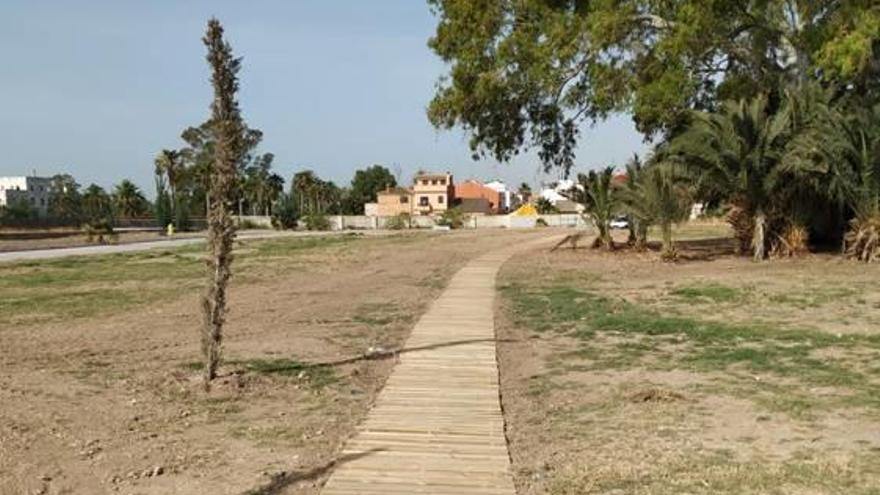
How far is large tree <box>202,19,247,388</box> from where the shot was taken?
343 inches

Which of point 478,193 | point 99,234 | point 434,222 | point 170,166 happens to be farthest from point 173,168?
point 478,193

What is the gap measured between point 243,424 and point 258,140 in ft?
11.3

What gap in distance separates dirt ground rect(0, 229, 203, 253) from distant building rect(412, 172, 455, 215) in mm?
64398

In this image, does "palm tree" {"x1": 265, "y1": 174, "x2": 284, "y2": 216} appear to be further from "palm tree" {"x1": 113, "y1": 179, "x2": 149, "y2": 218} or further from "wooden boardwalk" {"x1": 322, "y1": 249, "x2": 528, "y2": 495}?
"wooden boardwalk" {"x1": 322, "y1": 249, "x2": 528, "y2": 495}

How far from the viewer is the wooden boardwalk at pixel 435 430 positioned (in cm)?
579

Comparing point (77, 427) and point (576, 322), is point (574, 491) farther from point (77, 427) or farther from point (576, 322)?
point (576, 322)

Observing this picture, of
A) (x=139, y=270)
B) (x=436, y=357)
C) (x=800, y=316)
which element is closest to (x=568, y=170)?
(x=139, y=270)

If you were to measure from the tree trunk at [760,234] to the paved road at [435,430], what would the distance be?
13489 mm

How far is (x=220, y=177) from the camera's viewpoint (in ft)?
28.8

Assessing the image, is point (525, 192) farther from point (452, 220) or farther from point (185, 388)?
point (185, 388)

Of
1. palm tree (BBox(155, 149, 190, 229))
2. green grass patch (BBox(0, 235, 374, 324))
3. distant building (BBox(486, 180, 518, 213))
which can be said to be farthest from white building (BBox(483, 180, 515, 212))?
green grass patch (BBox(0, 235, 374, 324))

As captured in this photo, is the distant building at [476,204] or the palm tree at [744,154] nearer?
the palm tree at [744,154]

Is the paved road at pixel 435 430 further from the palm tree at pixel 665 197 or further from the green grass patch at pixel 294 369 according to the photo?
the palm tree at pixel 665 197

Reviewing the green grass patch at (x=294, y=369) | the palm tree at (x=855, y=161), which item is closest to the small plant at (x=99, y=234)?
the palm tree at (x=855, y=161)
